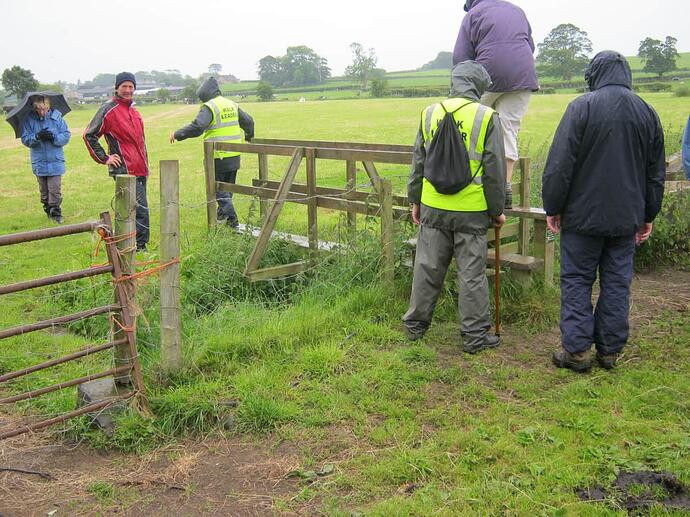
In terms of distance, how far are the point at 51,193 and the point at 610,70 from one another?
394 inches

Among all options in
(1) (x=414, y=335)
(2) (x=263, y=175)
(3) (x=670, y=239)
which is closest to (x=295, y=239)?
(2) (x=263, y=175)

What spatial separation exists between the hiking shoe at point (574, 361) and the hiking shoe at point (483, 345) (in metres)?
0.56

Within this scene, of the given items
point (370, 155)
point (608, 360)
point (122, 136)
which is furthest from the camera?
point (122, 136)

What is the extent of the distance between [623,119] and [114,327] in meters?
3.83

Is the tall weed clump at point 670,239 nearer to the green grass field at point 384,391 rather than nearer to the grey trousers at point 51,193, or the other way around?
the green grass field at point 384,391

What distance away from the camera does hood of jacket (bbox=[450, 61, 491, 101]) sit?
557cm

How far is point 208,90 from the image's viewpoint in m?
9.61

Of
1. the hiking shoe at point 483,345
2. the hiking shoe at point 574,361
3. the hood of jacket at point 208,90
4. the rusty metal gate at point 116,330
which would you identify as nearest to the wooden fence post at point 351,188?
the hiking shoe at point 483,345

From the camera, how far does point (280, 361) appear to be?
5.50 metres

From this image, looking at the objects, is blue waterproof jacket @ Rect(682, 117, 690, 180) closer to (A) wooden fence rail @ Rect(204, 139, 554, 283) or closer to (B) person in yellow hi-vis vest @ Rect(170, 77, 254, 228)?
(A) wooden fence rail @ Rect(204, 139, 554, 283)

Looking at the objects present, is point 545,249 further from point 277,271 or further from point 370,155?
point 277,271

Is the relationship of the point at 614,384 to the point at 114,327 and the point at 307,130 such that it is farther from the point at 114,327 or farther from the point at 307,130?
the point at 307,130

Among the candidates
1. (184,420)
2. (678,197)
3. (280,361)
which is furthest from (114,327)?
(678,197)

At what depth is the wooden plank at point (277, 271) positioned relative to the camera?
7439 millimetres
